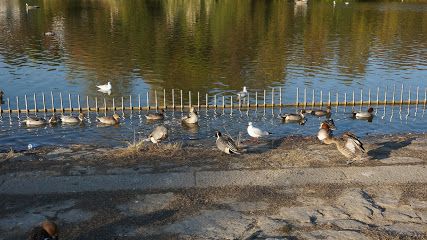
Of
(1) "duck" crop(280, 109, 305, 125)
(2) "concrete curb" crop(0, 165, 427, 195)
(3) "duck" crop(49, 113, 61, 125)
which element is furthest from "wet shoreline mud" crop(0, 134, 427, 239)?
(1) "duck" crop(280, 109, 305, 125)

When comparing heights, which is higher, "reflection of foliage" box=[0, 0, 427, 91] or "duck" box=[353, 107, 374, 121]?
"reflection of foliage" box=[0, 0, 427, 91]

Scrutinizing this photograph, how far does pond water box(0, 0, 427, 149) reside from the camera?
79.7 feet

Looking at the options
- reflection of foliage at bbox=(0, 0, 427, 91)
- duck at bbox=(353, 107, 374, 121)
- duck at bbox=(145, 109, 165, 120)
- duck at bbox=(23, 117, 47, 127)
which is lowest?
duck at bbox=(353, 107, 374, 121)

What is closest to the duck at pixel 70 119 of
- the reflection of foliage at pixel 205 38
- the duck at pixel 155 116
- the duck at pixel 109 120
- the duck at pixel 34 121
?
the duck at pixel 34 121

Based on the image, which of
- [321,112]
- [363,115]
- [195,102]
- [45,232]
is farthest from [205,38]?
[45,232]

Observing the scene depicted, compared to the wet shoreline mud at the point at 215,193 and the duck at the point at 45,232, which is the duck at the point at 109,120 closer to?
the wet shoreline mud at the point at 215,193

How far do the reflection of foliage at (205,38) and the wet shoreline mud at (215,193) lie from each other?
20.2 metres

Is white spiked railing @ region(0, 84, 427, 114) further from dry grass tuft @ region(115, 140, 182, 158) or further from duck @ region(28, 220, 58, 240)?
duck @ region(28, 220, 58, 240)

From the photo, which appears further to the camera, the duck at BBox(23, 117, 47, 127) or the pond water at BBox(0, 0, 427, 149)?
the pond water at BBox(0, 0, 427, 149)

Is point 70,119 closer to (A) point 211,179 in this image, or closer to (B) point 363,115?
(A) point 211,179

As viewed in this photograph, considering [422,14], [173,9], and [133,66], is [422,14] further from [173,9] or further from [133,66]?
[133,66]

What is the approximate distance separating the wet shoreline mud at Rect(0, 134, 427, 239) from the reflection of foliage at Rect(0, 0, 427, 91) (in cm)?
2025

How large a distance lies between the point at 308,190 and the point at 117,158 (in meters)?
5.15

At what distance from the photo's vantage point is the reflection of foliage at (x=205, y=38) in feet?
124
